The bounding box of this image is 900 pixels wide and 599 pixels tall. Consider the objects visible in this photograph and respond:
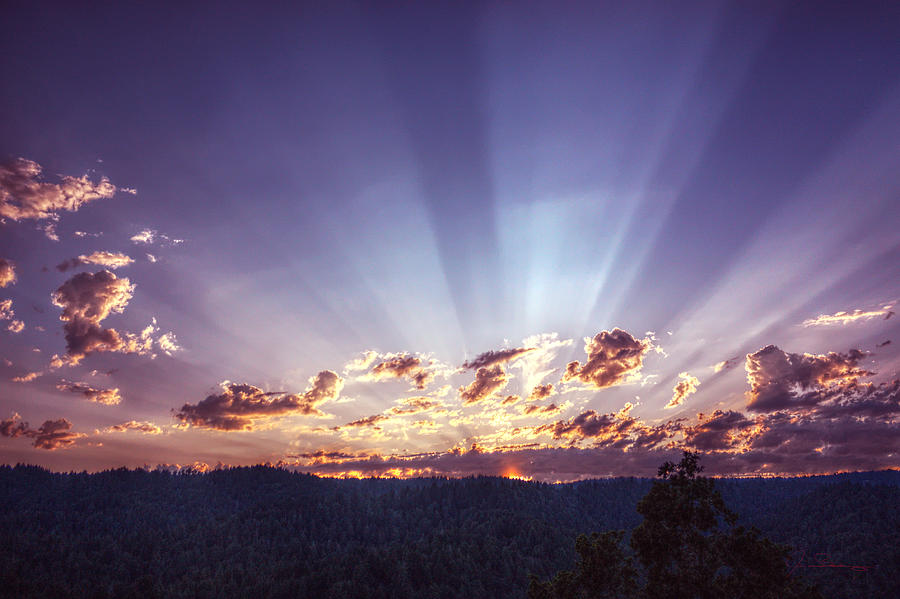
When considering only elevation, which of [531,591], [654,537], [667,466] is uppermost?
[667,466]

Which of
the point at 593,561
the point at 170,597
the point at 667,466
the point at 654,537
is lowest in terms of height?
the point at 170,597

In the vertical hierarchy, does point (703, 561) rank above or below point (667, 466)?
below

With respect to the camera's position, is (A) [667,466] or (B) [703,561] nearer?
(B) [703,561]

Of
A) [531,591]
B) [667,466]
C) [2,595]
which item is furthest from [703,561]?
[2,595]

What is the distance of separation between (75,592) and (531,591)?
24296cm

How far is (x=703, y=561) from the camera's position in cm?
3083

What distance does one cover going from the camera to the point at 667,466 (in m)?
33.0

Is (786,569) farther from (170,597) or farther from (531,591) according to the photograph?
(170,597)

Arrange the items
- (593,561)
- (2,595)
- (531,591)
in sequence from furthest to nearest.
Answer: (2,595)
(531,591)
(593,561)

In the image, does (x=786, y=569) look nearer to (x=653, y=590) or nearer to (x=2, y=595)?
(x=653, y=590)

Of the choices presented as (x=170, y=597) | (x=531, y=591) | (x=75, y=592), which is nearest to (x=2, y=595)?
(x=75, y=592)

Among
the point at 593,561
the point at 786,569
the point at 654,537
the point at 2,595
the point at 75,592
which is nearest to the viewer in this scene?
the point at 786,569

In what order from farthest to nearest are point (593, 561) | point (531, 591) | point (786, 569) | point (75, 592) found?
point (75, 592), point (531, 591), point (593, 561), point (786, 569)

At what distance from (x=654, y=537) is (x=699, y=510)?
3527 mm
